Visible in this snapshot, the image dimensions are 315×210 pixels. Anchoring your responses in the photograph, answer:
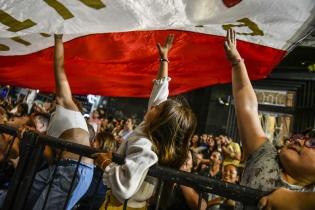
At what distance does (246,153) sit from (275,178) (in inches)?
10.6

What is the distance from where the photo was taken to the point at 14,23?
6.97 feet

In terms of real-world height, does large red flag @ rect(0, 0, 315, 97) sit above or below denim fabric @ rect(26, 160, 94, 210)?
above

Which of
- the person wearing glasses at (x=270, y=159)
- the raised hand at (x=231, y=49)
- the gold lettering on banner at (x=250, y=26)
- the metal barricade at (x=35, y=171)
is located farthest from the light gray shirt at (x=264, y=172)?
the gold lettering on banner at (x=250, y=26)

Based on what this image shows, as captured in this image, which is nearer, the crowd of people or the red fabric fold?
the crowd of people

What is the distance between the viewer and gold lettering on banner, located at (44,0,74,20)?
2.05 m

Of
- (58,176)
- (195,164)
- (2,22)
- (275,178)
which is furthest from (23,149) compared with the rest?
(195,164)

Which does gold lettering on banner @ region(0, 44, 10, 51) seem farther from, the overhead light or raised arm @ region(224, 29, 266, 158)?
the overhead light

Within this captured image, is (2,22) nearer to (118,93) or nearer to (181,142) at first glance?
(181,142)

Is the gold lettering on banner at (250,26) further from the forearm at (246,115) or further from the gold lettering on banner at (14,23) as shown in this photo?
the gold lettering on banner at (14,23)

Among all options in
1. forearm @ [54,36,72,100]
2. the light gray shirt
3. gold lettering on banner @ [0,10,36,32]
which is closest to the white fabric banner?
gold lettering on banner @ [0,10,36,32]

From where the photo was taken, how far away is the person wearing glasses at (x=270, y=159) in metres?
1.46

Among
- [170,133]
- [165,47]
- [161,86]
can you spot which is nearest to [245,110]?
[170,133]

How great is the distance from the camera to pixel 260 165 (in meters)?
1.59

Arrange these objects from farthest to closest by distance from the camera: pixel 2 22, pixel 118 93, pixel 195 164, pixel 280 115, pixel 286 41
Answer: pixel 280 115 → pixel 195 164 → pixel 118 93 → pixel 286 41 → pixel 2 22
